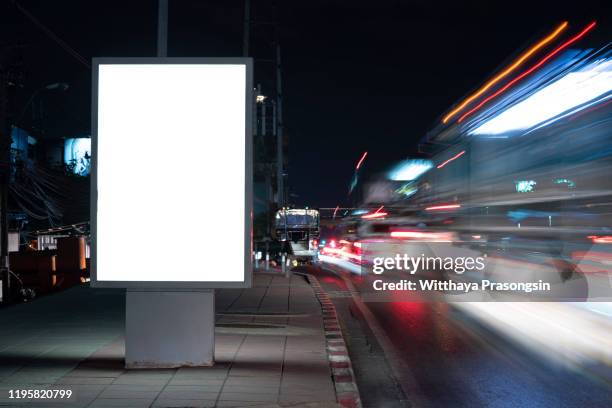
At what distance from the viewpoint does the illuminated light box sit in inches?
298

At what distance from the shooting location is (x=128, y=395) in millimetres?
6355

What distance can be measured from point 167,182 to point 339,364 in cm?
296

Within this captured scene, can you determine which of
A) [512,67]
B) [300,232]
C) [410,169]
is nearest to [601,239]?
[512,67]

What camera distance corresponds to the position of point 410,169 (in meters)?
17.7

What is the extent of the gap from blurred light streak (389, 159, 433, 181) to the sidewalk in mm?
4776

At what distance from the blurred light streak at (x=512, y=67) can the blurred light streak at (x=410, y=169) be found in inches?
78.2

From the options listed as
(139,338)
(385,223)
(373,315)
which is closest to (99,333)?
(139,338)

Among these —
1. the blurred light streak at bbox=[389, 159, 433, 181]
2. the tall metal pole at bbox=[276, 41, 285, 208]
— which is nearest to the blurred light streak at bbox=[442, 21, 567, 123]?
the blurred light streak at bbox=[389, 159, 433, 181]

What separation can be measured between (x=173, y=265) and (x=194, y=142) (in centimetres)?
137

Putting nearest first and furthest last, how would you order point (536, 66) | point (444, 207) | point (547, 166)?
point (536, 66) < point (547, 166) < point (444, 207)

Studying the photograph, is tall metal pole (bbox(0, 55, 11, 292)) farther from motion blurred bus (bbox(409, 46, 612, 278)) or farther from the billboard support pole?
motion blurred bus (bbox(409, 46, 612, 278))

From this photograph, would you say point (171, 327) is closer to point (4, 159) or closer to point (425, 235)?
point (425, 235)

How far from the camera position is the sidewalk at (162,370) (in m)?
6.33

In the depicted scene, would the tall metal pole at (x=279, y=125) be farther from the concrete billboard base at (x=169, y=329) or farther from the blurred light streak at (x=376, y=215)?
the concrete billboard base at (x=169, y=329)
